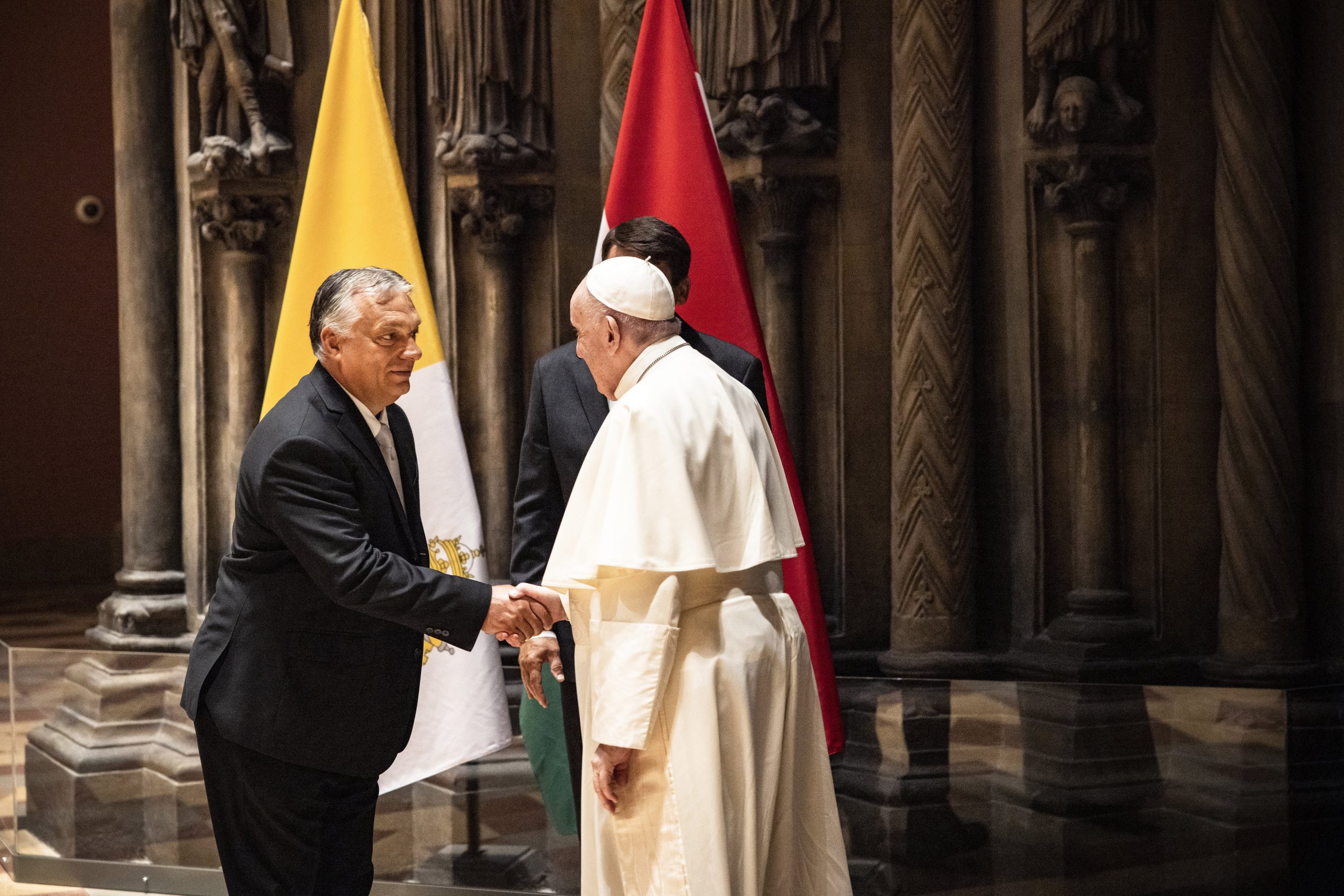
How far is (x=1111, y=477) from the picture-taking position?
405 cm

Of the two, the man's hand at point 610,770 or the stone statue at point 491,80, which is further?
the stone statue at point 491,80

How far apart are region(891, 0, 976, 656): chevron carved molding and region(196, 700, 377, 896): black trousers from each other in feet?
7.09

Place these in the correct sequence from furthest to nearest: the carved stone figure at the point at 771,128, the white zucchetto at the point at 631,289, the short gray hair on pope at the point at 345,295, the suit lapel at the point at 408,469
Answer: the carved stone figure at the point at 771,128, the suit lapel at the point at 408,469, the short gray hair on pope at the point at 345,295, the white zucchetto at the point at 631,289

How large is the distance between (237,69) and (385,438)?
8.39 feet

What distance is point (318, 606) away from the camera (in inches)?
95.6

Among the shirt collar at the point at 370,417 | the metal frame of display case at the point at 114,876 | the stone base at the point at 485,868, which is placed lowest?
the metal frame of display case at the point at 114,876

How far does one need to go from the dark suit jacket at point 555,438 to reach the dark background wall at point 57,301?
8394mm

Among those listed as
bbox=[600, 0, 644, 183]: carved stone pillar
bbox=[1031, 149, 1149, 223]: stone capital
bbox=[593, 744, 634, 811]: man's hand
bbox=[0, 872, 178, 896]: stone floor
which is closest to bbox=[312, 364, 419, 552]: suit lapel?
bbox=[593, 744, 634, 811]: man's hand

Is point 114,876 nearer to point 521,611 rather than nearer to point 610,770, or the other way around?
point 521,611

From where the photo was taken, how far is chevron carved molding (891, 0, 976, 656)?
411 centimetres

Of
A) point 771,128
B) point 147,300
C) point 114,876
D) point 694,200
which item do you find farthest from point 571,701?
point 147,300

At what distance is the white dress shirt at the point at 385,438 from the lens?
8.27 ft

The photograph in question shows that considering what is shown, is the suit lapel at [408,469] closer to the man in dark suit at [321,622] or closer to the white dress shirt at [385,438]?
the white dress shirt at [385,438]

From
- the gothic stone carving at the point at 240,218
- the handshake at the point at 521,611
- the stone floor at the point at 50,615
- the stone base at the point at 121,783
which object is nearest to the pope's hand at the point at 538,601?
the handshake at the point at 521,611
